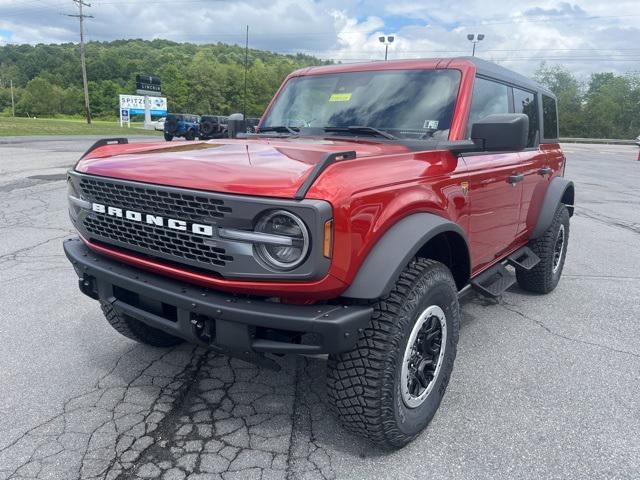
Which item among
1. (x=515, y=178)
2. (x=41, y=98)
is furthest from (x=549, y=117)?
(x=41, y=98)

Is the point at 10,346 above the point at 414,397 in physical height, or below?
below

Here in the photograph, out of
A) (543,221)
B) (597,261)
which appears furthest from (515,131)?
(597,261)

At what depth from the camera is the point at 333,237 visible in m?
2.01

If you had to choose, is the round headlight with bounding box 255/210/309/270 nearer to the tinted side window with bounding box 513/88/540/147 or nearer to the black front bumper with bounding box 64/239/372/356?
the black front bumper with bounding box 64/239/372/356

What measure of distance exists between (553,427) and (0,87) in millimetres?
122517

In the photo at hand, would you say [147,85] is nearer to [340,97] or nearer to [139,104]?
[139,104]

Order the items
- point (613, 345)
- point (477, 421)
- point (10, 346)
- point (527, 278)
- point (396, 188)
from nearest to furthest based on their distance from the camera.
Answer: point (396, 188)
point (477, 421)
point (10, 346)
point (613, 345)
point (527, 278)

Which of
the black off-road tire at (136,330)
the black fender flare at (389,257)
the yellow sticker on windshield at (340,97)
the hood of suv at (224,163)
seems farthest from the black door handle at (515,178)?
the black off-road tire at (136,330)

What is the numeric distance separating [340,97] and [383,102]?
0.37 m

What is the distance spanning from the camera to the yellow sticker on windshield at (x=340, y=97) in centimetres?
360

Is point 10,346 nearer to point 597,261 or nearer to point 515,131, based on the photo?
point 515,131

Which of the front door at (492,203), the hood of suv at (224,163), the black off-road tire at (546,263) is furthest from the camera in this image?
the black off-road tire at (546,263)

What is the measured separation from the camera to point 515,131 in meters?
2.72

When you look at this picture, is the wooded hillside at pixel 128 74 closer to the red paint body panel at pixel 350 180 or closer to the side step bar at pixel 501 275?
the side step bar at pixel 501 275
